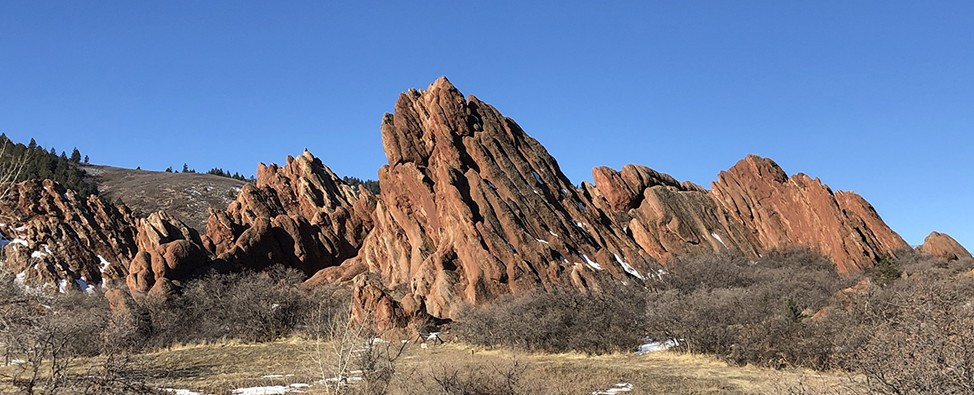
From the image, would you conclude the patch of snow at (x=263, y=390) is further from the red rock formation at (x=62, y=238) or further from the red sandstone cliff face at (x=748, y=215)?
the red rock formation at (x=62, y=238)

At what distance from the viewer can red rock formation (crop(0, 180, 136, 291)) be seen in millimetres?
60344

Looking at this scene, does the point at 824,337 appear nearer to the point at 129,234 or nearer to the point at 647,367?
the point at 647,367

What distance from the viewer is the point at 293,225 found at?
6744cm

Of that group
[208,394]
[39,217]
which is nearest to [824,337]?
[208,394]

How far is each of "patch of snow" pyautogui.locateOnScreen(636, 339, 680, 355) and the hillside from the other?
285 feet

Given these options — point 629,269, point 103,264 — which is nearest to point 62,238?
point 103,264

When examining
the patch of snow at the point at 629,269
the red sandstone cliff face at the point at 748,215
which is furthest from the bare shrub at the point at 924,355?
the red sandstone cliff face at the point at 748,215

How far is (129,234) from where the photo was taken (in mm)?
73812

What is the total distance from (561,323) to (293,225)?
39.8 m

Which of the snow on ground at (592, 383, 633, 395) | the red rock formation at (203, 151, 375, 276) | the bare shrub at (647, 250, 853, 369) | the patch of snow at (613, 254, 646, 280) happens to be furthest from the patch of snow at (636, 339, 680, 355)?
the red rock formation at (203, 151, 375, 276)

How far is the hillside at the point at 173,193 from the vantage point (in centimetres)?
11981

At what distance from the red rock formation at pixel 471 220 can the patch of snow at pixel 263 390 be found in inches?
726

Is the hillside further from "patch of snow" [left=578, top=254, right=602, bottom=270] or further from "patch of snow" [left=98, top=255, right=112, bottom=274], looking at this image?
"patch of snow" [left=578, top=254, right=602, bottom=270]

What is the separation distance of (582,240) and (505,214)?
20.7ft
